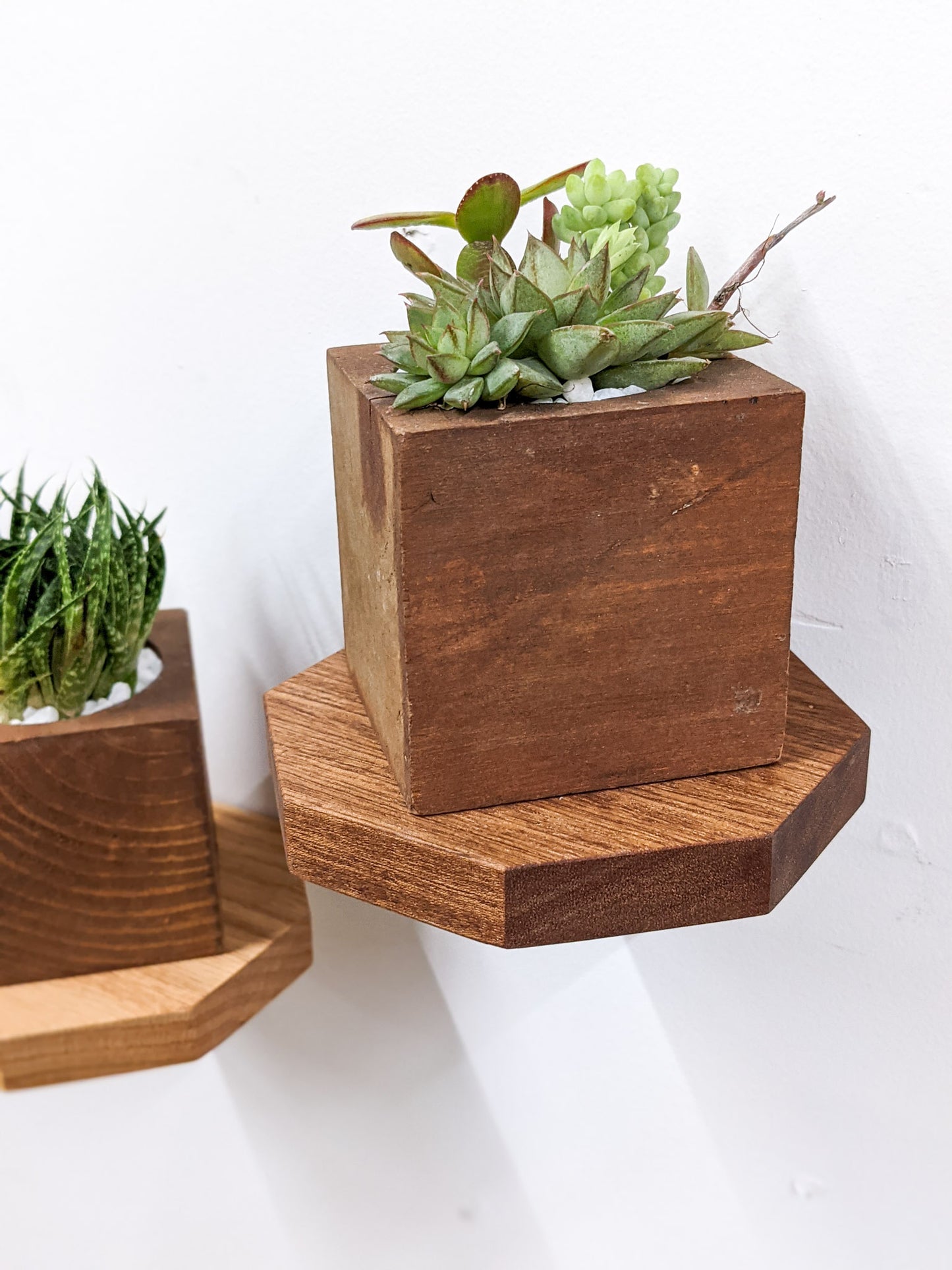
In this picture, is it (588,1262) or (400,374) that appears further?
(588,1262)

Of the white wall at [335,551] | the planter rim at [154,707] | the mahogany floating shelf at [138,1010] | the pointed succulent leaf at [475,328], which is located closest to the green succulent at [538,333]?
the pointed succulent leaf at [475,328]

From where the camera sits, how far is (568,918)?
0.38 metres

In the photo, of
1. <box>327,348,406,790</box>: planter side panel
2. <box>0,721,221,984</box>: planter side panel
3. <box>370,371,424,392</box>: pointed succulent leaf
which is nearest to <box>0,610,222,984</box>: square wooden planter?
<box>0,721,221,984</box>: planter side panel

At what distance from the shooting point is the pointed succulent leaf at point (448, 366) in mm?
355

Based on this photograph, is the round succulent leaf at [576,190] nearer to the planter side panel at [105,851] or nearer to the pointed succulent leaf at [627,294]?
the pointed succulent leaf at [627,294]

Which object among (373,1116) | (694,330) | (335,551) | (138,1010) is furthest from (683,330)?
(373,1116)

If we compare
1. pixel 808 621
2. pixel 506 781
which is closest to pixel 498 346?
pixel 506 781

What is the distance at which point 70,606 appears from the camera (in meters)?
0.51

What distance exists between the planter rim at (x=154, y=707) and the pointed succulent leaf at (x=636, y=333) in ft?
0.98

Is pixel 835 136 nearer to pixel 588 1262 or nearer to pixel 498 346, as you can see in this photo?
pixel 498 346

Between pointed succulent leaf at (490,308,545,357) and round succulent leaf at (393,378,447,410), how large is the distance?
2 cm

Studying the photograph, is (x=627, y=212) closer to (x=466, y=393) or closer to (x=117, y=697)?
(x=466, y=393)

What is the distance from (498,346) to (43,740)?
1.02ft

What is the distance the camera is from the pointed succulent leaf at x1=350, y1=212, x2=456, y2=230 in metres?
0.40
